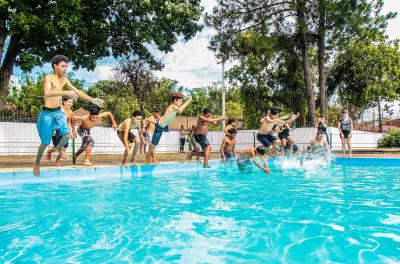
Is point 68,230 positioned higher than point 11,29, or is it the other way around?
point 11,29

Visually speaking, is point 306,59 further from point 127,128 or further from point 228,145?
point 127,128

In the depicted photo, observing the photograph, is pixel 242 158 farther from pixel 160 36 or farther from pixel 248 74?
pixel 248 74

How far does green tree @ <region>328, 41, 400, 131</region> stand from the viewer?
3114cm

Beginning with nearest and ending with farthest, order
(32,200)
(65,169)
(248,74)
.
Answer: (32,200)
(65,169)
(248,74)

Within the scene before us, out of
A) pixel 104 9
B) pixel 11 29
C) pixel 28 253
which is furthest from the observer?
pixel 104 9

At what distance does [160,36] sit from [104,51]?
262 centimetres

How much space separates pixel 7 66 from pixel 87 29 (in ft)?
13.4

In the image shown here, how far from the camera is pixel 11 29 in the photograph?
13008mm

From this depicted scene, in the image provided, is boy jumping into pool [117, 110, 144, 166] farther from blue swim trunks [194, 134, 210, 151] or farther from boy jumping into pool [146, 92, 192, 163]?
blue swim trunks [194, 134, 210, 151]

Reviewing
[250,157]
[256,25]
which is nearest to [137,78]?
[256,25]

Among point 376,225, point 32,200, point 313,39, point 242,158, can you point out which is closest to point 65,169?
point 32,200

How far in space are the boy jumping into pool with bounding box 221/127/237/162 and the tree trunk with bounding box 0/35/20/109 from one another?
31.7 feet

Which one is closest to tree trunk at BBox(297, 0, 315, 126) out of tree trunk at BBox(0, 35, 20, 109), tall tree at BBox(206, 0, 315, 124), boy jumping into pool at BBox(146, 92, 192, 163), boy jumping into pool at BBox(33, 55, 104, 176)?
tall tree at BBox(206, 0, 315, 124)

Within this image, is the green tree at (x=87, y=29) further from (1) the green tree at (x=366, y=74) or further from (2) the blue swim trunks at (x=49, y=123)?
(1) the green tree at (x=366, y=74)
